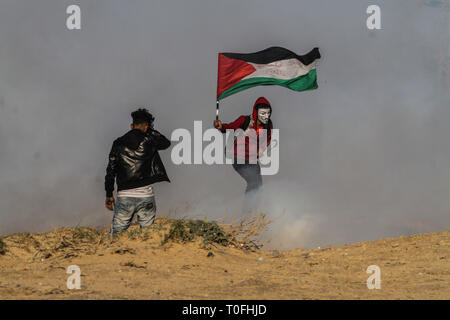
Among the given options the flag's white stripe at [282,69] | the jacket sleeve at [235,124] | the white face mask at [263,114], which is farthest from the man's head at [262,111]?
the flag's white stripe at [282,69]

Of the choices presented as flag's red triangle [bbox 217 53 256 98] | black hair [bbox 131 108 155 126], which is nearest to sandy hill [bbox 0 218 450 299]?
black hair [bbox 131 108 155 126]

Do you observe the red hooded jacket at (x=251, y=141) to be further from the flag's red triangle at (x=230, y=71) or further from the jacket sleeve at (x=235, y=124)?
the flag's red triangle at (x=230, y=71)

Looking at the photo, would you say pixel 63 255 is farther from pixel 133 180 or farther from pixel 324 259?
pixel 324 259

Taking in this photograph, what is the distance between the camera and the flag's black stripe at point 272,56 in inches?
462

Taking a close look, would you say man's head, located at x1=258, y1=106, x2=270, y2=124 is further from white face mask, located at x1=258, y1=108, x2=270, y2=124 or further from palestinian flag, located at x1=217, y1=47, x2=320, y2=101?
palestinian flag, located at x1=217, y1=47, x2=320, y2=101

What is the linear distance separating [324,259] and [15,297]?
555 centimetres

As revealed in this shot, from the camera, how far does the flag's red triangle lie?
11.4m

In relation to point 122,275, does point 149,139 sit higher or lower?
higher

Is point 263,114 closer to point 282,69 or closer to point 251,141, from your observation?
point 251,141

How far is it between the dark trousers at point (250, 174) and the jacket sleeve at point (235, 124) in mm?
763

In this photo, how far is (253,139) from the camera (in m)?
11.4

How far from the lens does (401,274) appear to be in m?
8.82

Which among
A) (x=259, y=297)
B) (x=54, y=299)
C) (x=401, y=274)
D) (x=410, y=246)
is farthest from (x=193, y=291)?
(x=410, y=246)

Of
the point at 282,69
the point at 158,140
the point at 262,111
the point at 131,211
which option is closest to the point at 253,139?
the point at 262,111
